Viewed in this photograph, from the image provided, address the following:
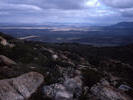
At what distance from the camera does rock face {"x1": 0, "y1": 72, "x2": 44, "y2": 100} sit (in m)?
9.05

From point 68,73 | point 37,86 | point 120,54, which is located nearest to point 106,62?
point 120,54

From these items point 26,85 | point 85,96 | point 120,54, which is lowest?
point 120,54

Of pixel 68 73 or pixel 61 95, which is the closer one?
pixel 61 95

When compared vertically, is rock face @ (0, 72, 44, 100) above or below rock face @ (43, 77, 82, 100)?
above

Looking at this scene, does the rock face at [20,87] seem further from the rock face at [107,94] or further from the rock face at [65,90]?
the rock face at [107,94]

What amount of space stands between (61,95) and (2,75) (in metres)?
4.16

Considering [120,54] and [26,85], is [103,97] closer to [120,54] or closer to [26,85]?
[26,85]

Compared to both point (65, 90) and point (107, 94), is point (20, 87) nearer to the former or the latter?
point (65, 90)

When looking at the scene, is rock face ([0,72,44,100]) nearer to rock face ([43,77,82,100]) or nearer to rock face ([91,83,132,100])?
rock face ([43,77,82,100])

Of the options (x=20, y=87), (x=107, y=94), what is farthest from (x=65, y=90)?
(x=20, y=87)

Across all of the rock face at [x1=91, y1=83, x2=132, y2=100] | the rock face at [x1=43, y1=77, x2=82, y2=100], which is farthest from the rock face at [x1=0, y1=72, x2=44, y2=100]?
the rock face at [x1=91, y1=83, x2=132, y2=100]

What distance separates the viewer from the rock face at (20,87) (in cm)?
905

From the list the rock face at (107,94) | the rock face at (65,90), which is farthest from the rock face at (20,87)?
the rock face at (107,94)

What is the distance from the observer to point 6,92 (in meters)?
9.07
